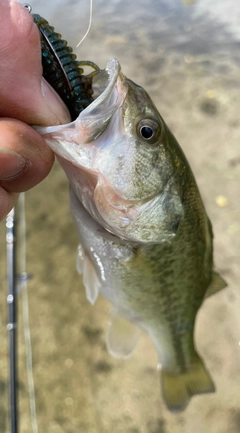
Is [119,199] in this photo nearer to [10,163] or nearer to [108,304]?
[10,163]

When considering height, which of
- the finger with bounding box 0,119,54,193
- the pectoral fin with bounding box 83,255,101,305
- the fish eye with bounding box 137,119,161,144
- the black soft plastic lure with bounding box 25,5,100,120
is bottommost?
the pectoral fin with bounding box 83,255,101,305

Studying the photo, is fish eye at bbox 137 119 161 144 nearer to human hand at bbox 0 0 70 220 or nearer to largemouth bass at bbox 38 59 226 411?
largemouth bass at bbox 38 59 226 411

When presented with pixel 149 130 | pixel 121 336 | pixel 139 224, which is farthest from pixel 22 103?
pixel 121 336

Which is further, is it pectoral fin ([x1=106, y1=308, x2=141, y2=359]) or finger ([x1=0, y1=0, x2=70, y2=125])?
pectoral fin ([x1=106, y1=308, x2=141, y2=359])

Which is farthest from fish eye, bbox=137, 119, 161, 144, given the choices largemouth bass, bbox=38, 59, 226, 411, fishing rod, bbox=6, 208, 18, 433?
fishing rod, bbox=6, 208, 18, 433

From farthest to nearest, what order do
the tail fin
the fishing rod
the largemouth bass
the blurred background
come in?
the blurred background < the fishing rod < the tail fin < the largemouth bass

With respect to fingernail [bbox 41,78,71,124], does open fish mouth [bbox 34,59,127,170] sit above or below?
below

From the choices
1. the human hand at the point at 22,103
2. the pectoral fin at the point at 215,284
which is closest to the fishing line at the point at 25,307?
the pectoral fin at the point at 215,284

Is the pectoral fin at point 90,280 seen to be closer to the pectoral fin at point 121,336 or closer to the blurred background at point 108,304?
→ the pectoral fin at point 121,336
